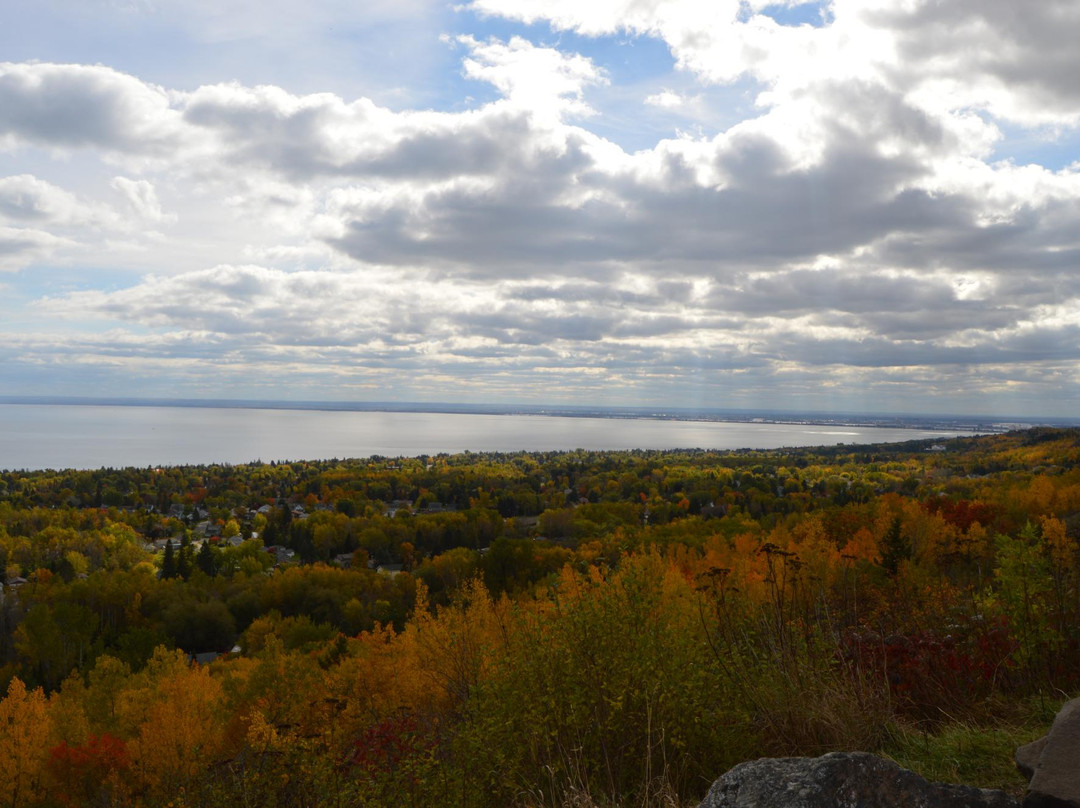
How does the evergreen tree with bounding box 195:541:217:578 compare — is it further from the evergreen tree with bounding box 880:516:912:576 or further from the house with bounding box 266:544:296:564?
the evergreen tree with bounding box 880:516:912:576

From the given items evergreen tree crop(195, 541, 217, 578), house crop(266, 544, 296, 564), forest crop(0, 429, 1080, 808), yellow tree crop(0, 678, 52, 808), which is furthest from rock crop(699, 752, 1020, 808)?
house crop(266, 544, 296, 564)

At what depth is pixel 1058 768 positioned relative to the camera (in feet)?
13.0

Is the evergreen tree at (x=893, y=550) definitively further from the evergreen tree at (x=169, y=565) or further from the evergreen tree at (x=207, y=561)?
the evergreen tree at (x=207, y=561)

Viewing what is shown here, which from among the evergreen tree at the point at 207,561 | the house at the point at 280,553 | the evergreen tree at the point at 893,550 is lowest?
the house at the point at 280,553

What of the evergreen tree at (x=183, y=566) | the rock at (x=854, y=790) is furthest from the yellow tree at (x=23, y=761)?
the evergreen tree at (x=183, y=566)

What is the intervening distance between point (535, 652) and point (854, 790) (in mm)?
2932

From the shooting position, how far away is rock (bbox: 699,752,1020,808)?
358 cm

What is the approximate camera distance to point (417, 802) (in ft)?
19.2

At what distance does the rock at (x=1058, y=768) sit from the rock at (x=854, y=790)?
0.36 m

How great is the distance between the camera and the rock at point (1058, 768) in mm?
3807

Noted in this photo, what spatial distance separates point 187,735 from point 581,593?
2251cm

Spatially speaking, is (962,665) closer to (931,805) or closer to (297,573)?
(931,805)

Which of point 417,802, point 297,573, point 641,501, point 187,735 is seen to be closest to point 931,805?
point 417,802

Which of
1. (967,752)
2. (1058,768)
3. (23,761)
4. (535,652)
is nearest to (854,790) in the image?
(1058,768)
